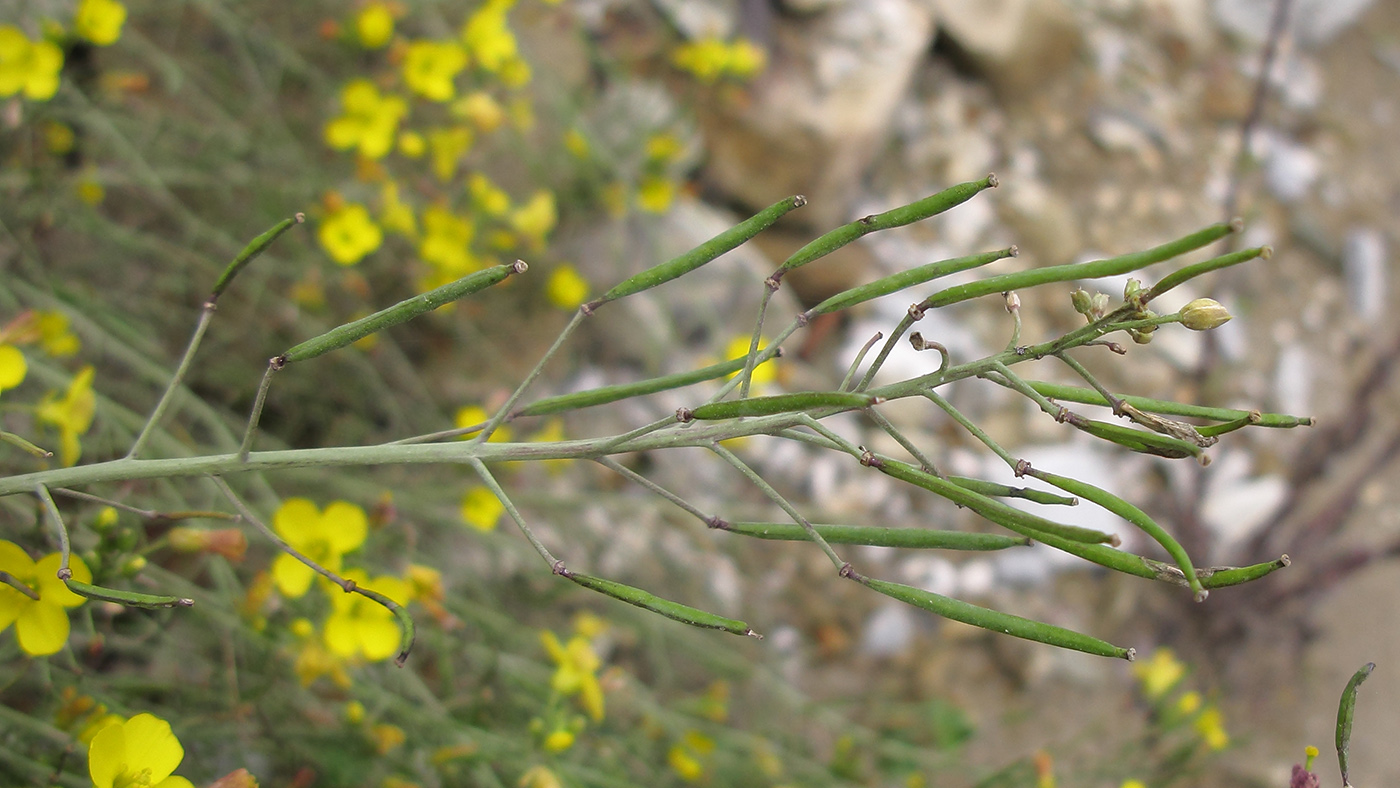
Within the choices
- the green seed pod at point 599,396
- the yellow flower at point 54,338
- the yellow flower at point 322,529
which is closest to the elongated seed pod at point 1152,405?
the green seed pod at point 599,396

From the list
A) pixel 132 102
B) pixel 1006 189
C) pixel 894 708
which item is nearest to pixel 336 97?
pixel 132 102

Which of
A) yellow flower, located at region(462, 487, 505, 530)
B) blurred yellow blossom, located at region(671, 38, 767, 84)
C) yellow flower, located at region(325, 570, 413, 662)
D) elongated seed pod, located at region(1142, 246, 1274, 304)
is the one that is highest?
blurred yellow blossom, located at region(671, 38, 767, 84)

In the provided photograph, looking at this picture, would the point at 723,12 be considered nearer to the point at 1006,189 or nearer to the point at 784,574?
the point at 1006,189

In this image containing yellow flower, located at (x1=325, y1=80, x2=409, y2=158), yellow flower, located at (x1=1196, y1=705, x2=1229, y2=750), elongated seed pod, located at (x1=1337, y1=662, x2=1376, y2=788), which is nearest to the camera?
elongated seed pod, located at (x1=1337, y1=662, x2=1376, y2=788)

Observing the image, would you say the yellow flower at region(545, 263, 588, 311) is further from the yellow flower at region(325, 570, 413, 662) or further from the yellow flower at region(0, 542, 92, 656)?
the yellow flower at region(0, 542, 92, 656)

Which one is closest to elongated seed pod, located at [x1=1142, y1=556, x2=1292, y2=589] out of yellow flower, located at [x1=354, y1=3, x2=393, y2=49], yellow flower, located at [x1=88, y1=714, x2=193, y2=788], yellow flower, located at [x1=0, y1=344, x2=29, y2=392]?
yellow flower, located at [x1=88, y1=714, x2=193, y2=788]

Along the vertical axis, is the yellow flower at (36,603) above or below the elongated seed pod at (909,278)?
below

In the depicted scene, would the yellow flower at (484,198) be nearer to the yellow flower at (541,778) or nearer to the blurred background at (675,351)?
the blurred background at (675,351)
